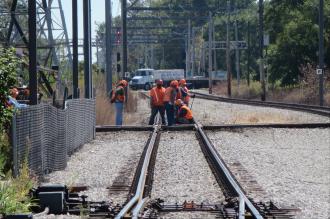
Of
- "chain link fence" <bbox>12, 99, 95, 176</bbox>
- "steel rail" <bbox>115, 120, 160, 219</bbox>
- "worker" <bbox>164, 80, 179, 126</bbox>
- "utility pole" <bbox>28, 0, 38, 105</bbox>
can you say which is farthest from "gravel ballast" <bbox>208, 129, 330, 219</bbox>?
"utility pole" <bbox>28, 0, 38, 105</bbox>

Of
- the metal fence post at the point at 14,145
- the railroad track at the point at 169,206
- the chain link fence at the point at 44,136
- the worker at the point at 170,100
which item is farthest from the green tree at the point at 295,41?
the metal fence post at the point at 14,145

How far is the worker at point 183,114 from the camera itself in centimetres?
3025

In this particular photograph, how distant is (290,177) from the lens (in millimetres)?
16016

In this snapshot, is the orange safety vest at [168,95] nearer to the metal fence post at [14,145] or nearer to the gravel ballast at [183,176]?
the gravel ballast at [183,176]

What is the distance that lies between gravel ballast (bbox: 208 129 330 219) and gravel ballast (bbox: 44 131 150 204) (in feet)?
7.23

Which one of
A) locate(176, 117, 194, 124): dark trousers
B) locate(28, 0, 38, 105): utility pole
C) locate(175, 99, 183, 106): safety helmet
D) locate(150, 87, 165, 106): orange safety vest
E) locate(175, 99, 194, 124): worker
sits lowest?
locate(176, 117, 194, 124): dark trousers

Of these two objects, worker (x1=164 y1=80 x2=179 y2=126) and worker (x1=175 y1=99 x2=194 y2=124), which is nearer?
worker (x1=164 y1=80 x2=179 y2=126)

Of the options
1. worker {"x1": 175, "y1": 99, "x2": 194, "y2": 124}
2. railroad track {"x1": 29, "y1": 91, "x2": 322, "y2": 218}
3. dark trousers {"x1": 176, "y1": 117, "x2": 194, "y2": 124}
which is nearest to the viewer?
railroad track {"x1": 29, "y1": 91, "x2": 322, "y2": 218}

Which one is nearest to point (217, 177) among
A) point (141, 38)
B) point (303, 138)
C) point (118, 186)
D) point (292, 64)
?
point (118, 186)

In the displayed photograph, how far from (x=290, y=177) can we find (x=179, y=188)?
2906 millimetres

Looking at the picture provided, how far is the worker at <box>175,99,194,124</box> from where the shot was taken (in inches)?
1191

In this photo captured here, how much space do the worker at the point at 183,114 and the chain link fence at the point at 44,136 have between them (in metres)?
7.64

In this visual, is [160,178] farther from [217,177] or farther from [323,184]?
[323,184]

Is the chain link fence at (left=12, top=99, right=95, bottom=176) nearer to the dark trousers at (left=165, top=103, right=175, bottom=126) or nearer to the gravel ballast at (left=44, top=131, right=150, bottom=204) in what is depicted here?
the gravel ballast at (left=44, top=131, right=150, bottom=204)
